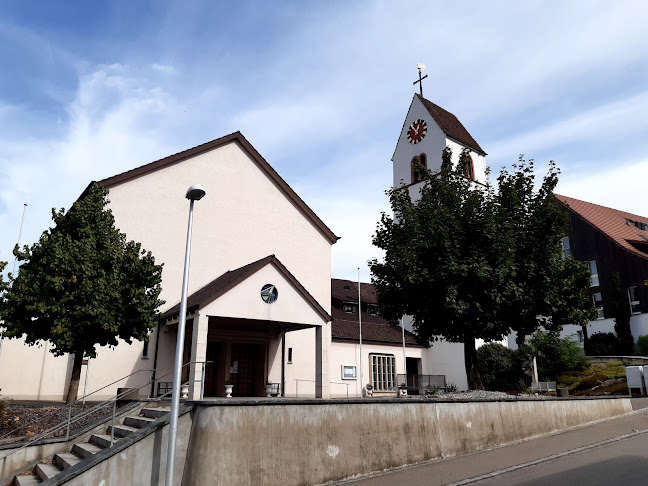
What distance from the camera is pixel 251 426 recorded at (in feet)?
30.9

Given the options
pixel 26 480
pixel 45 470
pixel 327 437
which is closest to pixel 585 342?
pixel 327 437

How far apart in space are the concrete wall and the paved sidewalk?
342mm

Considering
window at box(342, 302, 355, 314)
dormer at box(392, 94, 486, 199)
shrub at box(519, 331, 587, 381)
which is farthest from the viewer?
dormer at box(392, 94, 486, 199)

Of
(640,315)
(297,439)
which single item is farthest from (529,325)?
(640,315)

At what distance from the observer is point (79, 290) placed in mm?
15023

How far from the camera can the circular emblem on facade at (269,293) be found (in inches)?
736

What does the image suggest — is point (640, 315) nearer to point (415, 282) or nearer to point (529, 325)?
point (529, 325)

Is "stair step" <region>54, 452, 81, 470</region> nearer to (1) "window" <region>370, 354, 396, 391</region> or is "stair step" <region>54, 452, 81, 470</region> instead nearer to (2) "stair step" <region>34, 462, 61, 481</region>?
(2) "stair step" <region>34, 462, 61, 481</region>

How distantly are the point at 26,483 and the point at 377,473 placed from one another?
24.3 feet

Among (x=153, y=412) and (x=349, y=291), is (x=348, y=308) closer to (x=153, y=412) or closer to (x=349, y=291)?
(x=349, y=291)

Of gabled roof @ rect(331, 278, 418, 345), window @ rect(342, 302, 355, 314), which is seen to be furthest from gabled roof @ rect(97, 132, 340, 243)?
window @ rect(342, 302, 355, 314)

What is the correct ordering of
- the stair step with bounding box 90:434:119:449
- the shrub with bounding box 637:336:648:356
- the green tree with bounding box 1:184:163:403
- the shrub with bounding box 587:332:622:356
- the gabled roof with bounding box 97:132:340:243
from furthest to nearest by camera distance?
the shrub with bounding box 587:332:622:356 < the shrub with bounding box 637:336:648:356 < the gabled roof with bounding box 97:132:340:243 < the green tree with bounding box 1:184:163:403 < the stair step with bounding box 90:434:119:449

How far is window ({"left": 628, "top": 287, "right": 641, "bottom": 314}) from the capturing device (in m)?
40.2

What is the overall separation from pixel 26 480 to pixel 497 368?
2890 cm
